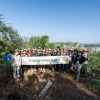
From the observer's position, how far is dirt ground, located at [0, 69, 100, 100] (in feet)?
21.9

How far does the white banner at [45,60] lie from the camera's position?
30.8 feet

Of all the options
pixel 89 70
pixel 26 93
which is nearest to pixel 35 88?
pixel 26 93

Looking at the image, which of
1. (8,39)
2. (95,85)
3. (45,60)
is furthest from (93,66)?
(8,39)

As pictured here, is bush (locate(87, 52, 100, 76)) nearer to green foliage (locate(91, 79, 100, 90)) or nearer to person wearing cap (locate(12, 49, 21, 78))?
green foliage (locate(91, 79, 100, 90))

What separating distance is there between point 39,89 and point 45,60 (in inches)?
110

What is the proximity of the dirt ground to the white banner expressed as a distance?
90 cm

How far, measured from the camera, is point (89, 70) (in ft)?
34.7

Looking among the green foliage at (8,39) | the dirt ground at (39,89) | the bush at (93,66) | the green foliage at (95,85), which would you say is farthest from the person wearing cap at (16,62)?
the green foliage at (8,39)

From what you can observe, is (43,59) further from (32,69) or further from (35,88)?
(35,88)

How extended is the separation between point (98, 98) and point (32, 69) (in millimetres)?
4857

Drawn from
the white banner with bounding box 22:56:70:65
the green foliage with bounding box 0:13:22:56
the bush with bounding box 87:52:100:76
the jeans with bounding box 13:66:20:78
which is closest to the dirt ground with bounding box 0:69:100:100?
the jeans with bounding box 13:66:20:78

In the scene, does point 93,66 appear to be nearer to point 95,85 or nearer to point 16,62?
point 95,85

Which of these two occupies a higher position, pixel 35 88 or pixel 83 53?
pixel 83 53

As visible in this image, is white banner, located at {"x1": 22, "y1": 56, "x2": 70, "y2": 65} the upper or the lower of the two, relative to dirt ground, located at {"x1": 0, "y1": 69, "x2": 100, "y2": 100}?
upper
